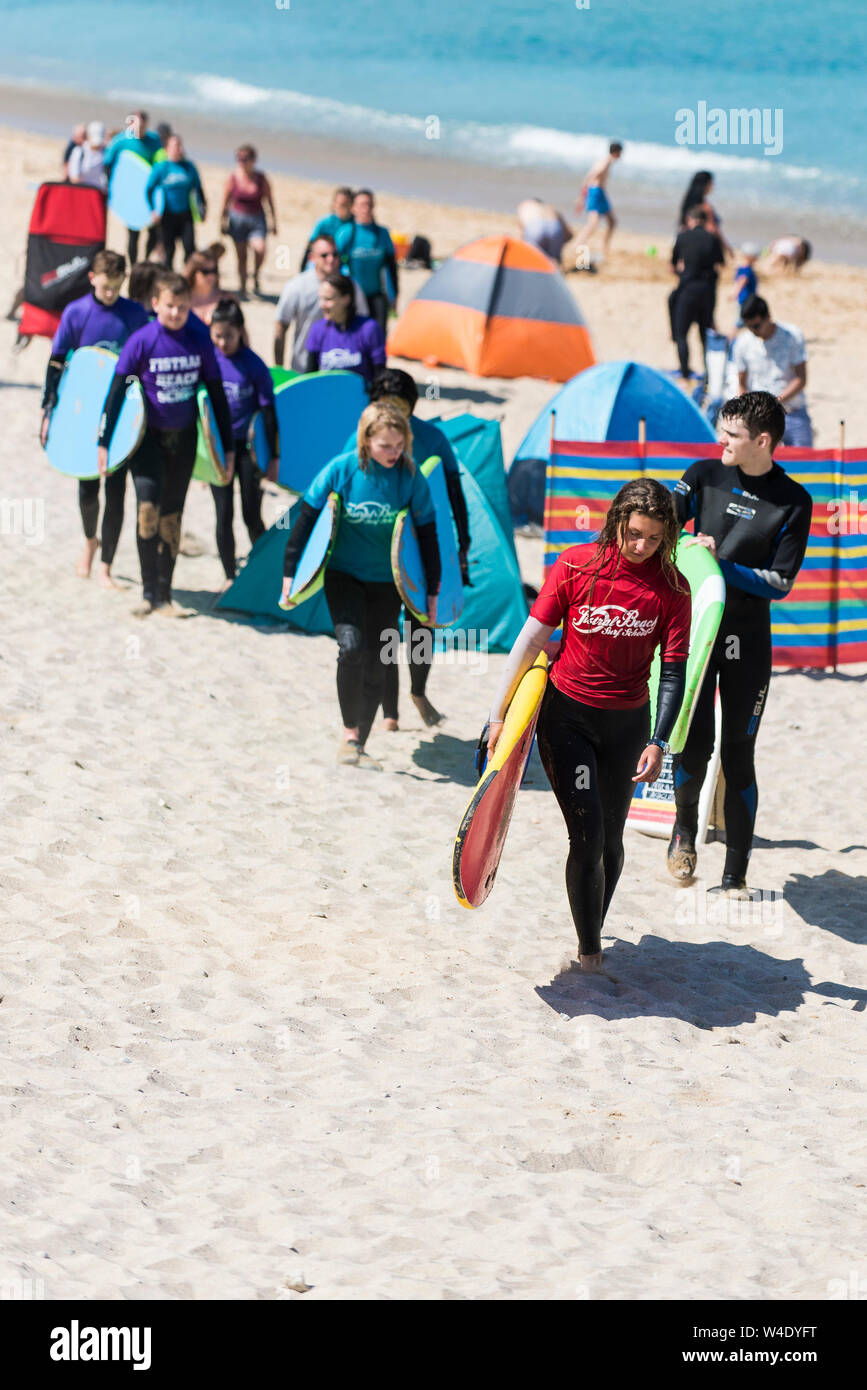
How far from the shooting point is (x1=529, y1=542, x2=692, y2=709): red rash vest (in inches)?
177

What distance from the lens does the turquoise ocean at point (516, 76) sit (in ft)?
119

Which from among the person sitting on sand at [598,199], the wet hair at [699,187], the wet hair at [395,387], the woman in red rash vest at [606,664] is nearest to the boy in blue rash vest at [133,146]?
the wet hair at [699,187]

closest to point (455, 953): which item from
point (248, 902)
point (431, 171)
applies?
point (248, 902)

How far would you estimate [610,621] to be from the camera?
4.52m

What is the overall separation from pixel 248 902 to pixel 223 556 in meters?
3.95

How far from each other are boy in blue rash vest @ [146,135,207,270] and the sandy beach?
8.90 meters

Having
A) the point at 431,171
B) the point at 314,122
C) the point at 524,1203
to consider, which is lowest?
the point at 524,1203

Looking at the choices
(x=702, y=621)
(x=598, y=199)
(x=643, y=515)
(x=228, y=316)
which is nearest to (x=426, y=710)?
(x=702, y=621)

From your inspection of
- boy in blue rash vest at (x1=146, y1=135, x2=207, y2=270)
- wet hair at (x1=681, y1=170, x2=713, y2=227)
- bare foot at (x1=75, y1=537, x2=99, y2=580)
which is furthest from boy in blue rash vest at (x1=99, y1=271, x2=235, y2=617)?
wet hair at (x1=681, y1=170, x2=713, y2=227)

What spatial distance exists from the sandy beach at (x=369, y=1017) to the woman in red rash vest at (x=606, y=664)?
0.67 m

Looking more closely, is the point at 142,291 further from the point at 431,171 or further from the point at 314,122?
the point at 314,122

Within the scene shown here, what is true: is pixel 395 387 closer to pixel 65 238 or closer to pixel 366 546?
pixel 366 546

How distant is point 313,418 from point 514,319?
5837 mm

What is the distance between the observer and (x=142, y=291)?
8648 mm
